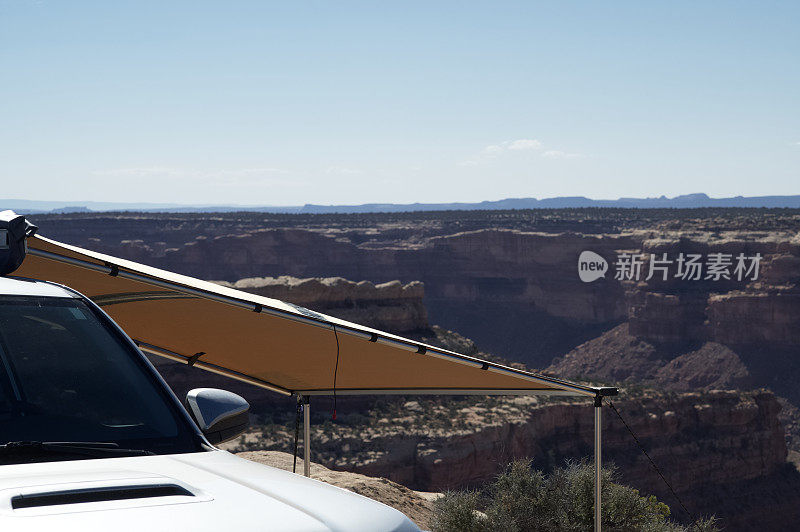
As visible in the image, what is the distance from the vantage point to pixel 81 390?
304 cm

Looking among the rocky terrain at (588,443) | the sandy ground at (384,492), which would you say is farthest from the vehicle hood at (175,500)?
the rocky terrain at (588,443)

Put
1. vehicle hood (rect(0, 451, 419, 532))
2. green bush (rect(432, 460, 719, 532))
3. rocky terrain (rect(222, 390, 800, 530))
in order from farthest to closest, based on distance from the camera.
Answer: rocky terrain (rect(222, 390, 800, 530)) < green bush (rect(432, 460, 719, 532)) < vehicle hood (rect(0, 451, 419, 532))

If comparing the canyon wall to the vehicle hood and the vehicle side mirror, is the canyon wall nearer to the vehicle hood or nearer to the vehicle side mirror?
the vehicle side mirror

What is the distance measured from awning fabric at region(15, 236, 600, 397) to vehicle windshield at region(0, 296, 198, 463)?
9.55ft

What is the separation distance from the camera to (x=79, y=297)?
10.2 ft

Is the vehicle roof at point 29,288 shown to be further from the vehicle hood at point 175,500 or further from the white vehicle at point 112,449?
the vehicle hood at point 175,500

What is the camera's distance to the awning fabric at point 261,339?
6500 mm

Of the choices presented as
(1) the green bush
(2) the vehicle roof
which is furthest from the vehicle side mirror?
(1) the green bush

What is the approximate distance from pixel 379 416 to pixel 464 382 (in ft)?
74.2

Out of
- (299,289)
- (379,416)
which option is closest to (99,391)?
(379,416)

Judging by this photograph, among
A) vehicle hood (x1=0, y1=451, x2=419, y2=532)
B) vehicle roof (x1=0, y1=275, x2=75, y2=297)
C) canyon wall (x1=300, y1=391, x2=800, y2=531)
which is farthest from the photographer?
canyon wall (x1=300, y1=391, x2=800, y2=531)

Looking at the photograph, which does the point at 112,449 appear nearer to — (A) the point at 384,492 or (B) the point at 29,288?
(B) the point at 29,288

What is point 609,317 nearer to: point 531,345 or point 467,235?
point 531,345

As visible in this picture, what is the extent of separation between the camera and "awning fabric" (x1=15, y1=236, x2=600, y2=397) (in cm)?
650
